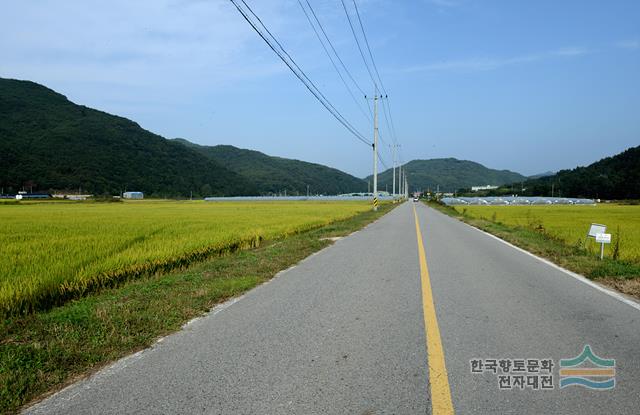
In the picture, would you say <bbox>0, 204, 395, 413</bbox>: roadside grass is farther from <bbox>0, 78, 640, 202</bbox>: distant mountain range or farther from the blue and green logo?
<bbox>0, 78, 640, 202</bbox>: distant mountain range

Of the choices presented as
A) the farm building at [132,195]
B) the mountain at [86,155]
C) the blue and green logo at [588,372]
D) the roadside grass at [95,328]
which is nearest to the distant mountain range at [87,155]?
the mountain at [86,155]

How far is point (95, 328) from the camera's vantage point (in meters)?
4.86

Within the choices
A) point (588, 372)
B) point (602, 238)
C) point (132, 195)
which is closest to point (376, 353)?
point (588, 372)

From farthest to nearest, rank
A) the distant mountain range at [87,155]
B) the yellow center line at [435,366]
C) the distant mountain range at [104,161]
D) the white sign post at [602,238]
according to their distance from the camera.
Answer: the distant mountain range at [87,155] → the distant mountain range at [104,161] → the white sign post at [602,238] → the yellow center line at [435,366]

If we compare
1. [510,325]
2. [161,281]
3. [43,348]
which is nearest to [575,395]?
[510,325]

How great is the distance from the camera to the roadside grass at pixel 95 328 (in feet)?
11.9

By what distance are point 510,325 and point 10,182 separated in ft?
361

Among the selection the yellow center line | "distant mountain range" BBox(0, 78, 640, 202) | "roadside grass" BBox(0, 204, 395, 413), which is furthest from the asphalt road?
"distant mountain range" BBox(0, 78, 640, 202)

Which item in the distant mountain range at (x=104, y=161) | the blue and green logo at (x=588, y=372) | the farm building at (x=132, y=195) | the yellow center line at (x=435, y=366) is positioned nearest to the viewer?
the yellow center line at (x=435, y=366)

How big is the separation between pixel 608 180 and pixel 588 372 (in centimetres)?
11992

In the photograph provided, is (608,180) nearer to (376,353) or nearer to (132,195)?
(132,195)

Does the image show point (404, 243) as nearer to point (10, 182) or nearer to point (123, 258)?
point (123, 258)

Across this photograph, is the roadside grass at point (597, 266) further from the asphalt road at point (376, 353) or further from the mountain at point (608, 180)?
the mountain at point (608, 180)

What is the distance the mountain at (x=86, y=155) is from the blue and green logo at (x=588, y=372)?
110m
